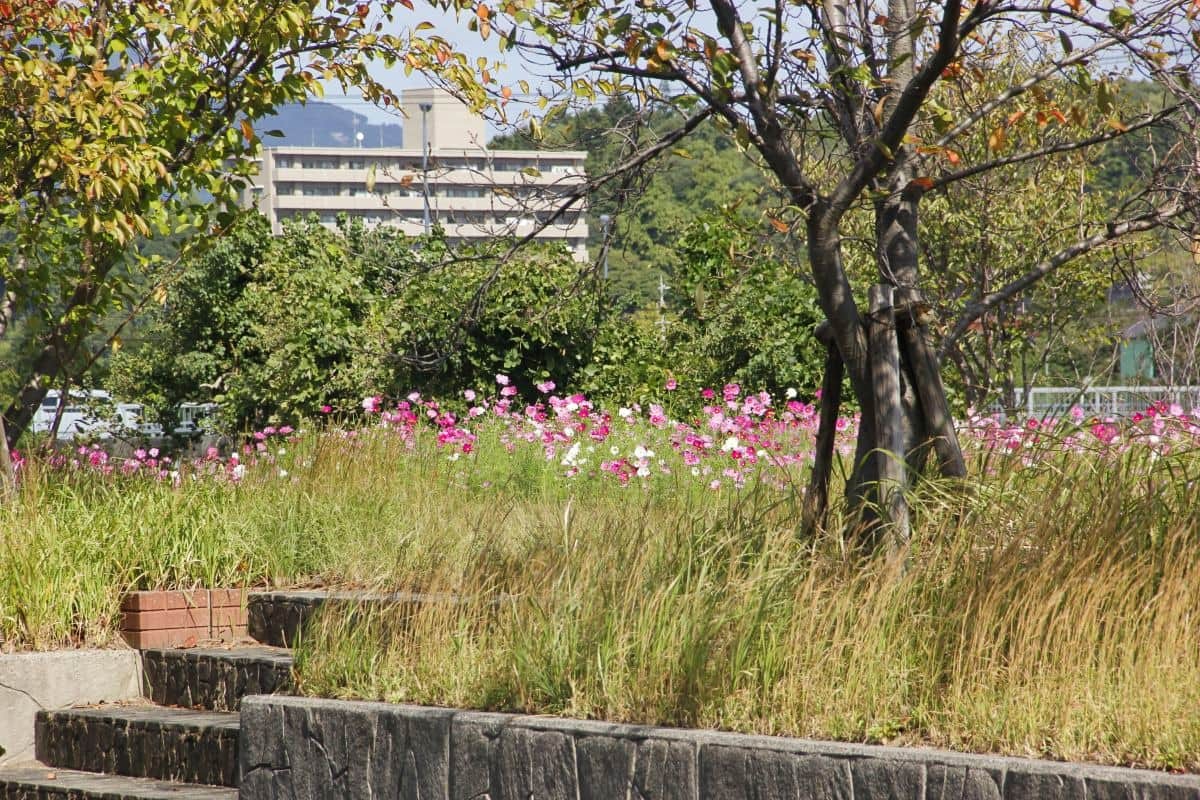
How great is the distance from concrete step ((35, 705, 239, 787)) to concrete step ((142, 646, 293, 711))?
0.26 feet

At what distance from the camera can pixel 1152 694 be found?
3.77 meters

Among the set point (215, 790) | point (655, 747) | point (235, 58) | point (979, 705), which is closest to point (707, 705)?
point (655, 747)

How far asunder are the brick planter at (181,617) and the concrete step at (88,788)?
73 centimetres

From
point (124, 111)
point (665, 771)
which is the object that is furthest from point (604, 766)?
point (124, 111)

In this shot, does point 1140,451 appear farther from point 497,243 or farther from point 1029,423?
point 497,243

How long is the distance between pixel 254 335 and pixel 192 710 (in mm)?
12587

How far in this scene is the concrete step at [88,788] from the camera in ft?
18.1

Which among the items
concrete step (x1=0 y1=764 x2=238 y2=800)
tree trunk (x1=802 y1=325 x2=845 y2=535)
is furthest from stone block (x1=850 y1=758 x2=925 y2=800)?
concrete step (x1=0 y1=764 x2=238 y2=800)

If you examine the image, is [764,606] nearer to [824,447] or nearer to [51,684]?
[824,447]

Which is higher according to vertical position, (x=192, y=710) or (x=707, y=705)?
(x=707, y=705)

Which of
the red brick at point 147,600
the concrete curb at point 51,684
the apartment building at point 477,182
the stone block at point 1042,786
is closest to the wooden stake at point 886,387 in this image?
the apartment building at point 477,182

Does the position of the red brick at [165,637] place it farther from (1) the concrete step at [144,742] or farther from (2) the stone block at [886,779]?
(2) the stone block at [886,779]

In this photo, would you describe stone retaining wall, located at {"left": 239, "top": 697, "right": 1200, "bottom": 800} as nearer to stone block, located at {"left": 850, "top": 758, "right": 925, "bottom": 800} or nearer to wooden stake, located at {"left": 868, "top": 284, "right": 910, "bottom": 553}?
stone block, located at {"left": 850, "top": 758, "right": 925, "bottom": 800}

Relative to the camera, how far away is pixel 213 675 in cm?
617
